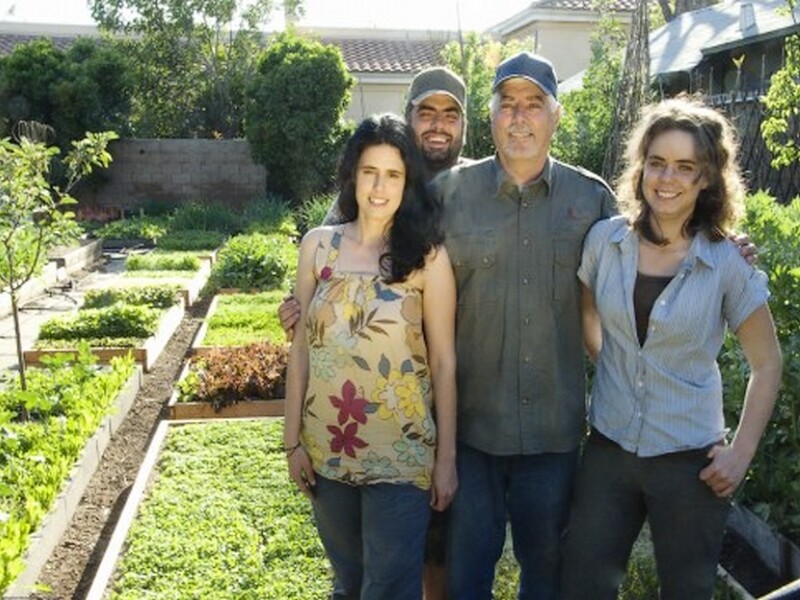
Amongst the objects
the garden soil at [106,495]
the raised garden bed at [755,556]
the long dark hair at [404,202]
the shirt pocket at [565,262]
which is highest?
the long dark hair at [404,202]

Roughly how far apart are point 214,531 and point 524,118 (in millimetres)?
2575

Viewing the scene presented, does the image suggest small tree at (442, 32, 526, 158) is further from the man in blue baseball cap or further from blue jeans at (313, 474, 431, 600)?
blue jeans at (313, 474, 431, 600)

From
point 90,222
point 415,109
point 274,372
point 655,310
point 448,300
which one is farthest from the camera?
point 90,222

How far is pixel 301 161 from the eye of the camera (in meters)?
18.5

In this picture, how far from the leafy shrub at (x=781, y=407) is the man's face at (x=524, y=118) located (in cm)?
160

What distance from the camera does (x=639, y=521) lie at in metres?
2.70

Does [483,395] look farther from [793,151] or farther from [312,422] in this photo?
[793,151]

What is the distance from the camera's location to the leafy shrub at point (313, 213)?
13906 millimetres

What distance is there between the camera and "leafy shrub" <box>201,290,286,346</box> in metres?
8.12

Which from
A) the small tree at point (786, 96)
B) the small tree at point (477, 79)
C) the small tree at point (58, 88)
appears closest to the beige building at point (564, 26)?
the small tree at point (477, 79)

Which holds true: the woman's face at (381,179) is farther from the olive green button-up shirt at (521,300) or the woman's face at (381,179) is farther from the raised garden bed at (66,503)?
the raised garden bed at (66,503)

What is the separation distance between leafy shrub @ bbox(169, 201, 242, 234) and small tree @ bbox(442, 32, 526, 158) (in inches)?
197

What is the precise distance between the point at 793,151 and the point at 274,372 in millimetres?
4409

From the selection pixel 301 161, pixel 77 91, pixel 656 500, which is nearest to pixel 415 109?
pixel 656 500
